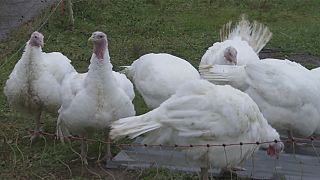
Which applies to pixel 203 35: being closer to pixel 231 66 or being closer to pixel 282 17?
pixel 282 17

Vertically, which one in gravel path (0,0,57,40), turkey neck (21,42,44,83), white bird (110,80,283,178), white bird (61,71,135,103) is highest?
gravel path (0,0,57,40)

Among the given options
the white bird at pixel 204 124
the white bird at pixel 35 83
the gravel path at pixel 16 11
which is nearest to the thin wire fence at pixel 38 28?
the gravel path at pixel 16 11

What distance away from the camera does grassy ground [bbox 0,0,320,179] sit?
235 inches

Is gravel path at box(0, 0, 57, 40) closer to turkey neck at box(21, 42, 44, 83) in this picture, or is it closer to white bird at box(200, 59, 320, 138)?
turkey neck at box(21, 42, 44, 83)

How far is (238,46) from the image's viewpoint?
7543 mm

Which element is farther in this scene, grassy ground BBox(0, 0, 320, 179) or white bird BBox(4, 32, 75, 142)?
white bird BBox(4, 32, 75, 142)

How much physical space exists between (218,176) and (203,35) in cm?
538

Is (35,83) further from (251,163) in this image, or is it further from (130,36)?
(130,36)

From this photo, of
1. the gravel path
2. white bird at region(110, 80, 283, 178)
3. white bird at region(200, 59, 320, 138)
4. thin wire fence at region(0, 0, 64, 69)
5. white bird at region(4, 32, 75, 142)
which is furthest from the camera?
the gravel path

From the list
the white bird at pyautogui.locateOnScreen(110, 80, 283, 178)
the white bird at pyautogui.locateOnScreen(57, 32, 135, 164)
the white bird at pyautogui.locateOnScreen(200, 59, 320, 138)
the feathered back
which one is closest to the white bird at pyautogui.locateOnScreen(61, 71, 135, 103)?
the white bird at pyautogui.locateOnScreen(57, 32, 135, 164)

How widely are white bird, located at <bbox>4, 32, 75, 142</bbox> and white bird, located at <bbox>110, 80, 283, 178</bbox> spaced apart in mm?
1291

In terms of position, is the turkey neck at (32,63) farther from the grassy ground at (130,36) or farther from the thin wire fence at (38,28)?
the thin wire fence at (38,28)

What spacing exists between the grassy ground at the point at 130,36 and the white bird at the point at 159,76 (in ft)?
2.35

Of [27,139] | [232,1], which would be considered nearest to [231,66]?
[27,139]
